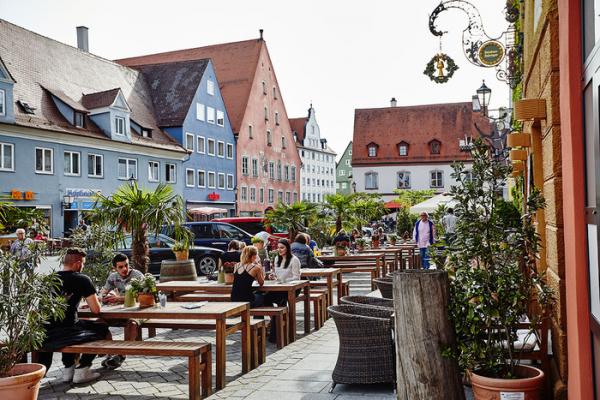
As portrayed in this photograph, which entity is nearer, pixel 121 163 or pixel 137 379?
pixel 137 379

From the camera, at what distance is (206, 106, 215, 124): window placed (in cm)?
5062

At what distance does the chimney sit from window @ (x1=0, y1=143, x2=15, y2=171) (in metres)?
20.8

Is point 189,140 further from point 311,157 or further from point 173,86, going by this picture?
point 311,157

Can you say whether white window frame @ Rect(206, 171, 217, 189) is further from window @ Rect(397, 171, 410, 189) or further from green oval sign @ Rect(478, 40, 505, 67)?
green oval sign @ Rect(478, 40, 505, 67)

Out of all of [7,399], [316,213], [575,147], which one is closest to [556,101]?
[575,147]

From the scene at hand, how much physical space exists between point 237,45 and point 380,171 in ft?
60.6

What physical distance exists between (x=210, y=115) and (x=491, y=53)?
1560 inches

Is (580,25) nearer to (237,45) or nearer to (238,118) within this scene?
(238,118)

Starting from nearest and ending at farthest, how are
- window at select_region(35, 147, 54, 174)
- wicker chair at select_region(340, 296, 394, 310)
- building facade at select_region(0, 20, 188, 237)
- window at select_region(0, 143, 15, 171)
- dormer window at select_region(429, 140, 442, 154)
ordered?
wicker chair at select_region(340, 296, 394, 310) → window at select_region(0, 143, 15, 171) → building facade at select_region(0, 20, 188, 237) → window at select_region(35, 147, 54, 174) → dormer window at select_region(429, 140, 442, 154)

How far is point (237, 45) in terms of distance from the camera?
6275 cm

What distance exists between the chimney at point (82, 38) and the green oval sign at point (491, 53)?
4258 centimetres

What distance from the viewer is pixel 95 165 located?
123 ft

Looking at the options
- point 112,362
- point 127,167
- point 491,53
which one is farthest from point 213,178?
point 112,362

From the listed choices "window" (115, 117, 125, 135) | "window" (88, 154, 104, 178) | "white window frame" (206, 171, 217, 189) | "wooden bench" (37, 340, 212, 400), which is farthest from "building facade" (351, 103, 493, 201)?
"wooden bench" (37, 340, 212, 400)
